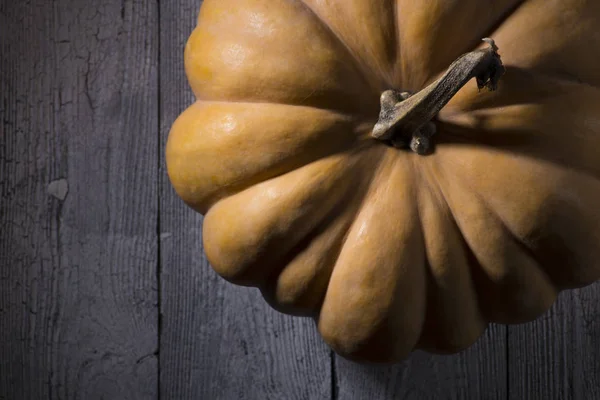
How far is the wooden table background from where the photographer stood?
110cm

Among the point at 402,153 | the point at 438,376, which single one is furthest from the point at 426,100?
the point at 438,376

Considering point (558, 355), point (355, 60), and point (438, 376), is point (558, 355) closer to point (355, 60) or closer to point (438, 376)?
point (438, 376)

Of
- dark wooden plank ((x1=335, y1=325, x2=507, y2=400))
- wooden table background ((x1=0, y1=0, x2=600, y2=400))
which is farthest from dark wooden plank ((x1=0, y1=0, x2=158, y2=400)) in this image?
dark wooden plank ((x1=335, y1=325, x2=507, y2=400))

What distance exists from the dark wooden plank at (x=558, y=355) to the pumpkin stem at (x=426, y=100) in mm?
597

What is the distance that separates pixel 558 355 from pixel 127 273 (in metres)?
0.82

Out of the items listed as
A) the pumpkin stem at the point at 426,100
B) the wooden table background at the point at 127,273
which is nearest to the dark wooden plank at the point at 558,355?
the wooden table background at the point at 127,273

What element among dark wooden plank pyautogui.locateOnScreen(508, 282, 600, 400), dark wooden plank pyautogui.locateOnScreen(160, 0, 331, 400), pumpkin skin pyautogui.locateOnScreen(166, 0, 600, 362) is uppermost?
pumpkin skin pyautogui.locateOnScreen(166, 0, 600, 362)

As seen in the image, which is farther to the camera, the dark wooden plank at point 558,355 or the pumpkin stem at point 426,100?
the dark wooden plank at point 558,355

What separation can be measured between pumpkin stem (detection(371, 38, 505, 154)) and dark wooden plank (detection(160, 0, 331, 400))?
533 mm

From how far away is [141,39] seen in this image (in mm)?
1107

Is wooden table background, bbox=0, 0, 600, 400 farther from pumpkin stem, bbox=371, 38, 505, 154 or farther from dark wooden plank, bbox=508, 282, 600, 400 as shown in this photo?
pumpkin stem, bbox=371, 38, 505, 154

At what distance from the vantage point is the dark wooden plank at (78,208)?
1.11 metres

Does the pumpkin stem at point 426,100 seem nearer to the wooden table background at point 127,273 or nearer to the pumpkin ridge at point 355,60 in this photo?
the pumpkin ridge at point 355,60

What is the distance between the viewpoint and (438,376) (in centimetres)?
110
